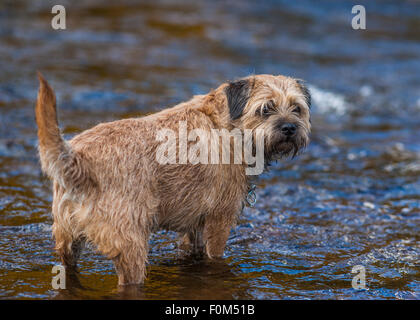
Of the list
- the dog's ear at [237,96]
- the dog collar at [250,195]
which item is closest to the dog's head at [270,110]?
the dog's ear at [237,96]

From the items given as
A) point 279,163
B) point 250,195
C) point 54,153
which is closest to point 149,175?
point 54,153

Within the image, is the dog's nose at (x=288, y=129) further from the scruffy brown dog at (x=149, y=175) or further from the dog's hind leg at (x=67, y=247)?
the dog's hind leg at (x=67, y=247)

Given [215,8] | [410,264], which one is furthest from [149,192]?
[215,8]

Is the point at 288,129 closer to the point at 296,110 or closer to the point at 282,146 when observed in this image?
the point at 282,146

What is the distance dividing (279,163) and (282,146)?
4.07 m

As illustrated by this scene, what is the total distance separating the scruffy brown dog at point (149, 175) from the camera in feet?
15.7

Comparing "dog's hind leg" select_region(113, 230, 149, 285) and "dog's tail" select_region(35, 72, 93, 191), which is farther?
"dog's hind leg" select_region(113, 230, 149, 285)

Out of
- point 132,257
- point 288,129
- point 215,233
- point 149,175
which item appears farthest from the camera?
point 215,233

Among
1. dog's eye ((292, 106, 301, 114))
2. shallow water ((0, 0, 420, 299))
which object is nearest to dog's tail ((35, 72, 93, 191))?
shallow water ((0, 0, 420, 299))

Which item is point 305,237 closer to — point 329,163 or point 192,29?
point 329,163

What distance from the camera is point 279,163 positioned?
383 inches

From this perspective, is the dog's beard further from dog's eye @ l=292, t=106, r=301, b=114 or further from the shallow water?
the shallow water

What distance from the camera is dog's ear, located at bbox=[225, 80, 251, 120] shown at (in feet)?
18.5

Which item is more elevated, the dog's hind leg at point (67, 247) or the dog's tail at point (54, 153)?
the dog's tail at point (54, 153)
